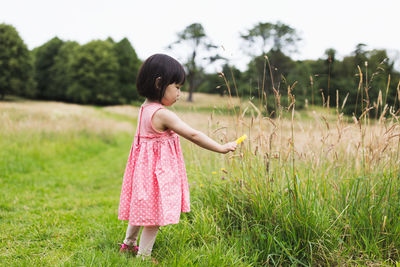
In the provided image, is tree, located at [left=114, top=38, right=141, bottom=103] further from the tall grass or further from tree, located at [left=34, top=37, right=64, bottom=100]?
the tall grass

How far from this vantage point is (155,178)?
2.26 meters

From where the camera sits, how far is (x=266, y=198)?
253 cm

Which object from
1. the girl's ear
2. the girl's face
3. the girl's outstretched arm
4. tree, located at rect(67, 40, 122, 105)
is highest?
tree, located at rect(67, 40, 122, 105)

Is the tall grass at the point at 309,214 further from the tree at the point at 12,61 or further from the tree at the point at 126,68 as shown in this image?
the tree at the point at 126,68

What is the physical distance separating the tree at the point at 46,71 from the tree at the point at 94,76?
396cm

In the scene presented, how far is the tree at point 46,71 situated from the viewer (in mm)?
43719

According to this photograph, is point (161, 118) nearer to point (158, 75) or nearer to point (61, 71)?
point (158, 75)

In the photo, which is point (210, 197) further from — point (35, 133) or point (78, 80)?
point (78, 80)

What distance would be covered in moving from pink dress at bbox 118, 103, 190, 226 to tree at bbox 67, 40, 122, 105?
39845 millimetres

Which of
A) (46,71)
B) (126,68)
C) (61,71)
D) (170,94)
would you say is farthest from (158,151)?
(46,71)

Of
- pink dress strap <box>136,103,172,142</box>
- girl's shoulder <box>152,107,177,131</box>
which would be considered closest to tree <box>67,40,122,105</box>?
pink dress strap <box>136,103,172,142</box>

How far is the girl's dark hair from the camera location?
2.25m

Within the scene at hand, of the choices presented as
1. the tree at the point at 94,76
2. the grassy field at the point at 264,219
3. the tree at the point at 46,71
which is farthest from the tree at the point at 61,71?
the grassy field at the point at 264,219

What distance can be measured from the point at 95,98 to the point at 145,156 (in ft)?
137
